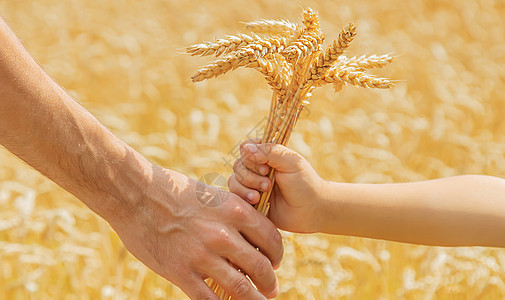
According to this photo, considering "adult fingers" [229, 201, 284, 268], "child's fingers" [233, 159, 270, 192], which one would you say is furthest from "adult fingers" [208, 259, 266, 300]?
"child's fingers" [233, 159, 270, 192]

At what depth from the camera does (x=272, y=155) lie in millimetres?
1837

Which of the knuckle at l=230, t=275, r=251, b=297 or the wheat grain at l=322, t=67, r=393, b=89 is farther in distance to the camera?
the knuckle at l=230, t=275, r=251, b=297

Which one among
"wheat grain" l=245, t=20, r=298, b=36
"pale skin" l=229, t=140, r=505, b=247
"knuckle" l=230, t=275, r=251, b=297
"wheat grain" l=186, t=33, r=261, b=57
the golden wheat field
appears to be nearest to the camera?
"wheat grain" l=186, t=33, r=261, b=57

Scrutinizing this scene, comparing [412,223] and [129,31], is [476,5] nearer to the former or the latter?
[129,31]

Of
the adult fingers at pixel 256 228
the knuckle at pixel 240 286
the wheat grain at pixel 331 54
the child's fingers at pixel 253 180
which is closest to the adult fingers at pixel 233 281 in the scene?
the knuckle at pixel 240 286

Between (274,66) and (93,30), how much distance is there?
14.2 feet

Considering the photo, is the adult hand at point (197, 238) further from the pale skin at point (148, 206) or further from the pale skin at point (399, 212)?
the pale skin at point (399, 212)

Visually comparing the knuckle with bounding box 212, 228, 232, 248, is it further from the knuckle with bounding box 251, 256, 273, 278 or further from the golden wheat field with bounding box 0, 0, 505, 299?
the golden wheat field with bounding box 0, 0, 505, 299

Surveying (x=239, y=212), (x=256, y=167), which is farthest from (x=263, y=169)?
(x=239, y=212)

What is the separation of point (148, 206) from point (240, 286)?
325mm

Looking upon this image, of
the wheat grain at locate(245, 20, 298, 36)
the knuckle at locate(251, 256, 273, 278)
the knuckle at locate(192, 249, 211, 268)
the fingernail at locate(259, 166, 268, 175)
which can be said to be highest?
the wheat grain at locate(245, 20, 298, 36)

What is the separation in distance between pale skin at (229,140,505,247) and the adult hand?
0.13 m

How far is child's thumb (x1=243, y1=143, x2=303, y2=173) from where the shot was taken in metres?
1.84

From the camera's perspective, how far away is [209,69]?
1538 mm
